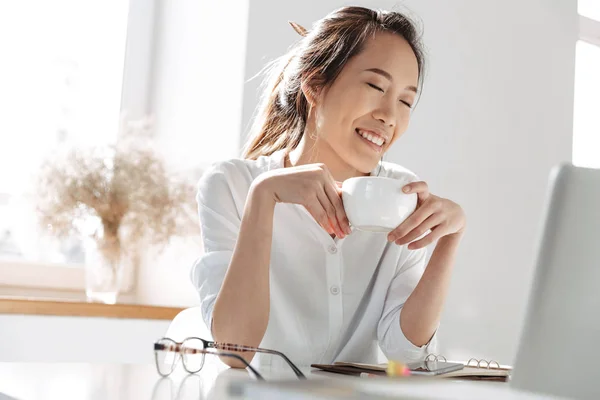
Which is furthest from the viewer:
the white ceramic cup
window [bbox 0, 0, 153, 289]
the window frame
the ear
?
the window frame

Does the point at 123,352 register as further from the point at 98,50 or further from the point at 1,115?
the point at 98,50

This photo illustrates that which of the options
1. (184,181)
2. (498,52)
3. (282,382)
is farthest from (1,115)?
(282,382)

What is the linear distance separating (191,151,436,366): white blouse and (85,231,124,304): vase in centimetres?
98

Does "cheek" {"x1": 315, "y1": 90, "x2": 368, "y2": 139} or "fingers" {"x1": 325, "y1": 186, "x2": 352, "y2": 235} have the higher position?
"cheek" {"x1": 315, "y1": 90, "x2": 368, "y2": 139}

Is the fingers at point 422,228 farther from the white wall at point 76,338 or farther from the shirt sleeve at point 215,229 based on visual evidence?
the white wall at point 76,338

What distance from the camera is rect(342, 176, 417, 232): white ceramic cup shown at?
42.6 inches

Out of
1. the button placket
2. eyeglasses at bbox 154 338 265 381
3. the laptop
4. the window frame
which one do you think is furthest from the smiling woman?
the window frame

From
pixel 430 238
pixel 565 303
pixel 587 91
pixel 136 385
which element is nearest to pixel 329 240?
pixel 430 238

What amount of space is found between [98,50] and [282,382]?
2572mm

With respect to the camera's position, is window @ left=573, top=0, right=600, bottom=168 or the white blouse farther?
window @ left=573, top=0, right=600, bottom=168

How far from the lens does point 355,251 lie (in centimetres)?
161

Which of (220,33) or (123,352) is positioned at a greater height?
(220,33)

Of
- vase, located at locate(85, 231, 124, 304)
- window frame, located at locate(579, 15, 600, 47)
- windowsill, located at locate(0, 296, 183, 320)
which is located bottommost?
windowsill, located at locate(0, 296, 183, 320)

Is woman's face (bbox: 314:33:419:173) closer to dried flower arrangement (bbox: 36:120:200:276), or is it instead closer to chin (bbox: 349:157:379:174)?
chin (bbox: 349:157:379:174)
